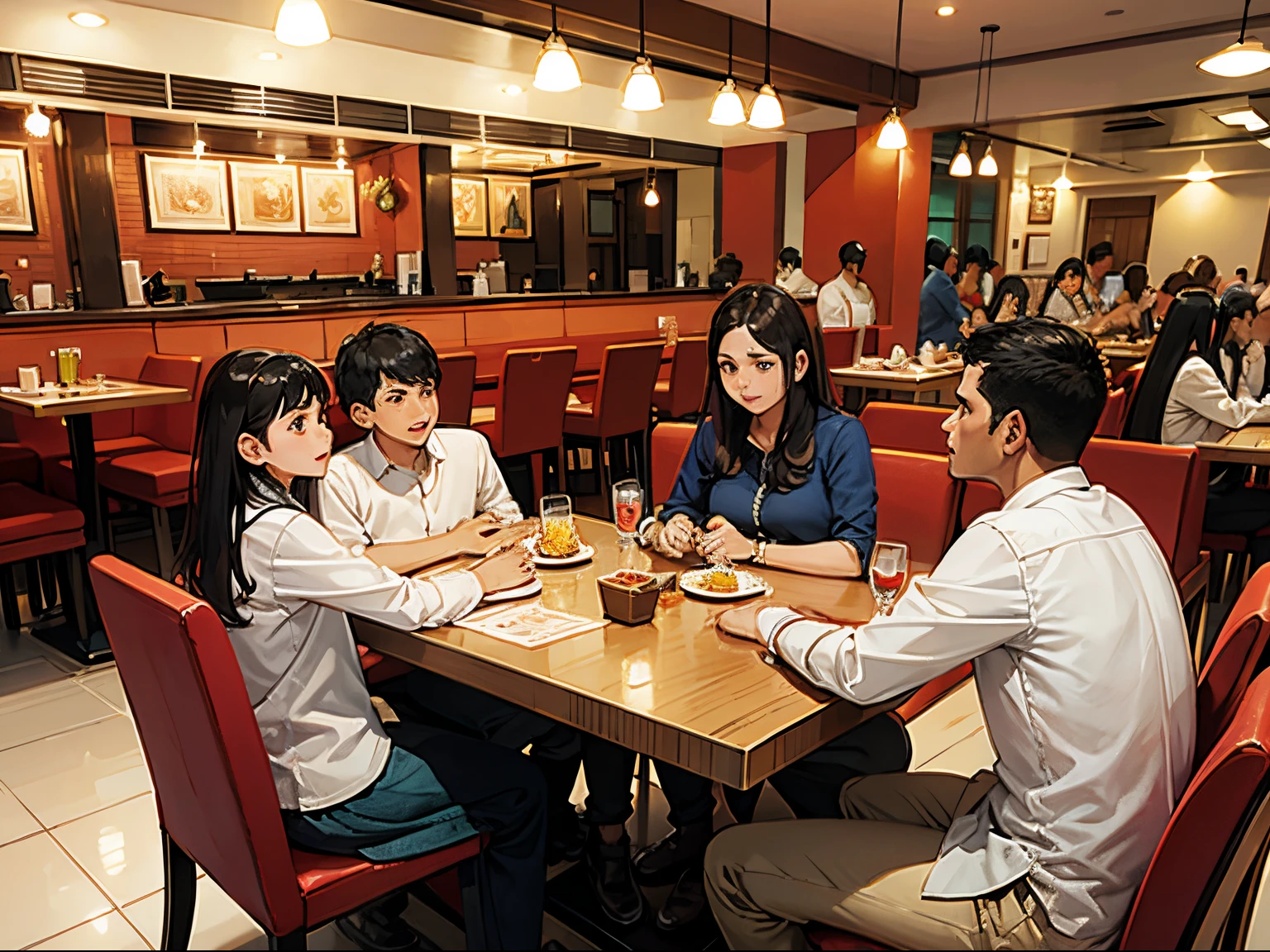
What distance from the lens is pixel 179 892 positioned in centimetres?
181

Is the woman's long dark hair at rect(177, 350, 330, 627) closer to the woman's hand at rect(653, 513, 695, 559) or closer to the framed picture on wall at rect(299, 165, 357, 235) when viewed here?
the woman's hand at rect(653, 513, 695, 559)

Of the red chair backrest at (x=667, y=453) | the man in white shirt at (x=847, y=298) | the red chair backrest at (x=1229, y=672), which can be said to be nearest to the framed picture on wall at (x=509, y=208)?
the man in white shirt at (x=847, y=298)

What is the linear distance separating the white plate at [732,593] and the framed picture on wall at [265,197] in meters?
9.63

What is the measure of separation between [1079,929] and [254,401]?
1.56 meters

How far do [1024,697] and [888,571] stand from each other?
54cm

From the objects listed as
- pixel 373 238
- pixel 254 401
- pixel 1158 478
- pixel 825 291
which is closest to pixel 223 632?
pixel 254 401

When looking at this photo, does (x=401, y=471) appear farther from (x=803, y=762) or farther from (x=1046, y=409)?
(x=1046, y=409)

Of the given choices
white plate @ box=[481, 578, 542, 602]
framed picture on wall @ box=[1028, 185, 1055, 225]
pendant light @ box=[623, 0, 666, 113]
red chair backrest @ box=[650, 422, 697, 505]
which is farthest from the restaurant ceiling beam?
white plate @ box=[481, 578, 542, 602]

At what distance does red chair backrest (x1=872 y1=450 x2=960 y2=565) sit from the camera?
2.59 m

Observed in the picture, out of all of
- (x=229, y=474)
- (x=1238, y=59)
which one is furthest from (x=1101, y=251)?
(x=229, y=474)

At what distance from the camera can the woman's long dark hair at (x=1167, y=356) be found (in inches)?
154

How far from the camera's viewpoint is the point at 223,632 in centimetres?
140

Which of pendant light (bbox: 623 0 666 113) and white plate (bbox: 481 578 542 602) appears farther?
pendant light (bbox: 623 0 666 113)

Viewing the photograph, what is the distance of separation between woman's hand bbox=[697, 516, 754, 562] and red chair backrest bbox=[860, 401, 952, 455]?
1.36 metres
